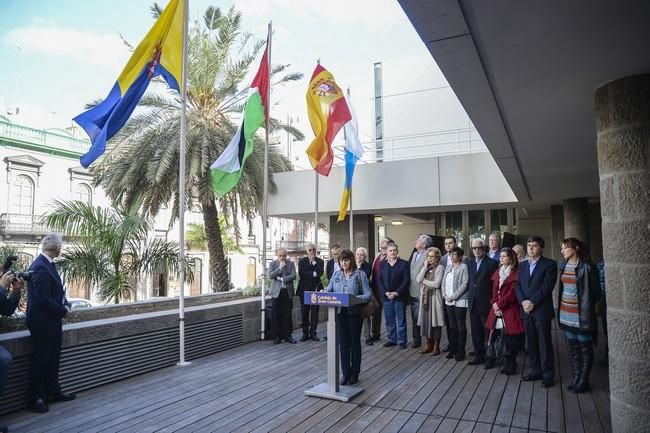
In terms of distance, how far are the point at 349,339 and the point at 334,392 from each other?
0.68m

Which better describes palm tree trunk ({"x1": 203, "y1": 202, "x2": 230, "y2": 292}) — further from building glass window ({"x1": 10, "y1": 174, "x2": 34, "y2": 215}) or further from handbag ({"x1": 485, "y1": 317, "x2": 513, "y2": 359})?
building glass window ({"x1": 10, "y1": 174, "x2": 34, "y2": 215})

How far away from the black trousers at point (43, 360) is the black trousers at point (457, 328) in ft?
17.1

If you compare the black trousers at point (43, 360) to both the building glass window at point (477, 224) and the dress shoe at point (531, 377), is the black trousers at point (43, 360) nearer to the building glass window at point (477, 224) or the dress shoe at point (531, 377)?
the dress shoe at point (531, 377)

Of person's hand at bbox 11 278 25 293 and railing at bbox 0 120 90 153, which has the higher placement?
railing at bbox 0 120 90 153

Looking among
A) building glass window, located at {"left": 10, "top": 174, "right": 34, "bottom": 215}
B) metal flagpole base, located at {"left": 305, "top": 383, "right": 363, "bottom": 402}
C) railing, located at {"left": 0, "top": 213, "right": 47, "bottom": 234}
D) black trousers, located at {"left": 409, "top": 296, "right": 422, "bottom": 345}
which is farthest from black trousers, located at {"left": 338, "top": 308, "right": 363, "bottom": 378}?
building glass window, located at {"left": 10, "top": 174, "right": 34, "bottom": 215}

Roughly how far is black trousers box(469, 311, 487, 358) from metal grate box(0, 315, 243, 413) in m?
4.11

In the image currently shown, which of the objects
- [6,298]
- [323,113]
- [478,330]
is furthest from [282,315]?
[6,298]

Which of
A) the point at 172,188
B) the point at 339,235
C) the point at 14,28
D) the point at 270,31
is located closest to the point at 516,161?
the point at 270,31

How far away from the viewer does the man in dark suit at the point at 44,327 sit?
190 inches

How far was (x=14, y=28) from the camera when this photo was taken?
103ft

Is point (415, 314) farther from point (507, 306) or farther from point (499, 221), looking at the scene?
point (499, 221)

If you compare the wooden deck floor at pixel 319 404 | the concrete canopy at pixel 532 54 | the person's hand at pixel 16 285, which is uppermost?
the concrete canopy at pixel 532 54

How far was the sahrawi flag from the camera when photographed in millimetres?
7723

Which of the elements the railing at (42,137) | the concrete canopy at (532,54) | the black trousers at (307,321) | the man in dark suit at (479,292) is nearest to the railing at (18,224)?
the railing at (42,137)
